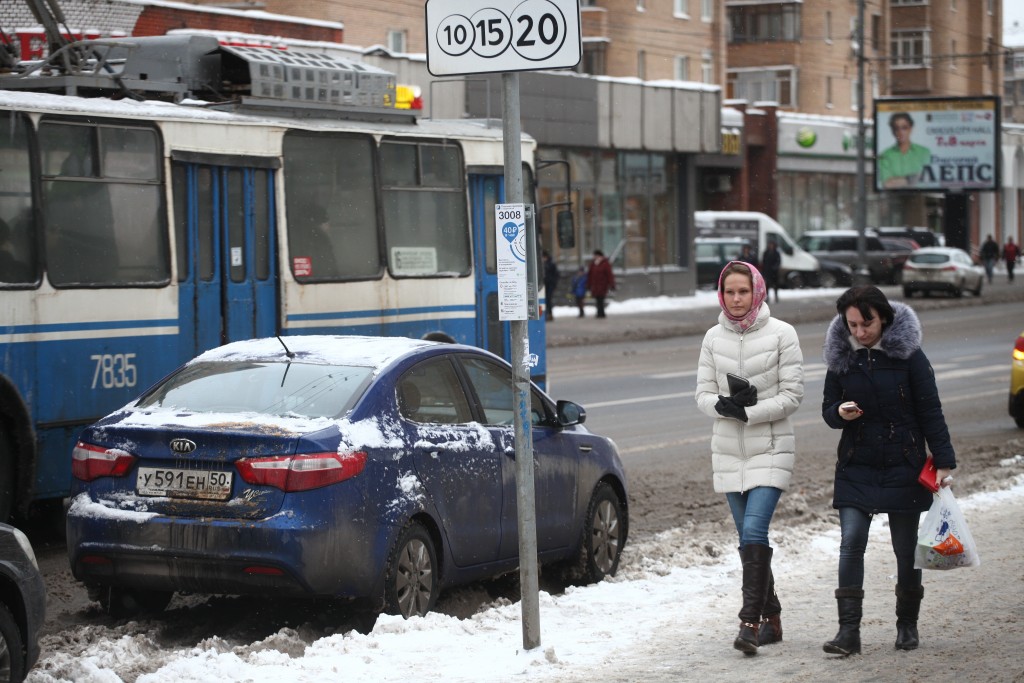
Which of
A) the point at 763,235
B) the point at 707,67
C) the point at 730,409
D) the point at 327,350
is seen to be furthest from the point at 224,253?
the point at 707,67

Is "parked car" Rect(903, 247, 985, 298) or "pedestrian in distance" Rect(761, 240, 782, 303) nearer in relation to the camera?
"pedestrian in distance" Rect(761, 240, 782, 303)

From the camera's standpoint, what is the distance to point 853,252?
2109 inches

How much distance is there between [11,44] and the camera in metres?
12.4

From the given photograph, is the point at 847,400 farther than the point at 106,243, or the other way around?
the point at 106,243

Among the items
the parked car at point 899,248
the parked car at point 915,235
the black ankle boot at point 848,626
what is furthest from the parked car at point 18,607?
the parked car at point 915,235

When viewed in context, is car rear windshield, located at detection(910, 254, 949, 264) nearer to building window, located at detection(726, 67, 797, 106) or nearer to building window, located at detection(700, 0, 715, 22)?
building window, located at detection(700, 0, 715, 22)

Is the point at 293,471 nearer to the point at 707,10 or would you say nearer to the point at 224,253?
the point at 224,253

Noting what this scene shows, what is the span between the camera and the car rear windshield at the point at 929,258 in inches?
1870

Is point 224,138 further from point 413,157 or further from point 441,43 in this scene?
point 441,43

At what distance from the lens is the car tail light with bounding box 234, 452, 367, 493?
7207 millimetres

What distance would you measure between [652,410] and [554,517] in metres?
9.81

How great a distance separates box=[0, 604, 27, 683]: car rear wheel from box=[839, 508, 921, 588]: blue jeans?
3.40 m

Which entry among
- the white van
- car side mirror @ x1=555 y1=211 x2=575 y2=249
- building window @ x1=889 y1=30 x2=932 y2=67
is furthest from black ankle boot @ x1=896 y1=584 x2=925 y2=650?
building window @ x1=889 y1=30 x2=932 y2=67

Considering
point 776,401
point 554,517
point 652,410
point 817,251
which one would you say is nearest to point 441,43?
point 776,401
